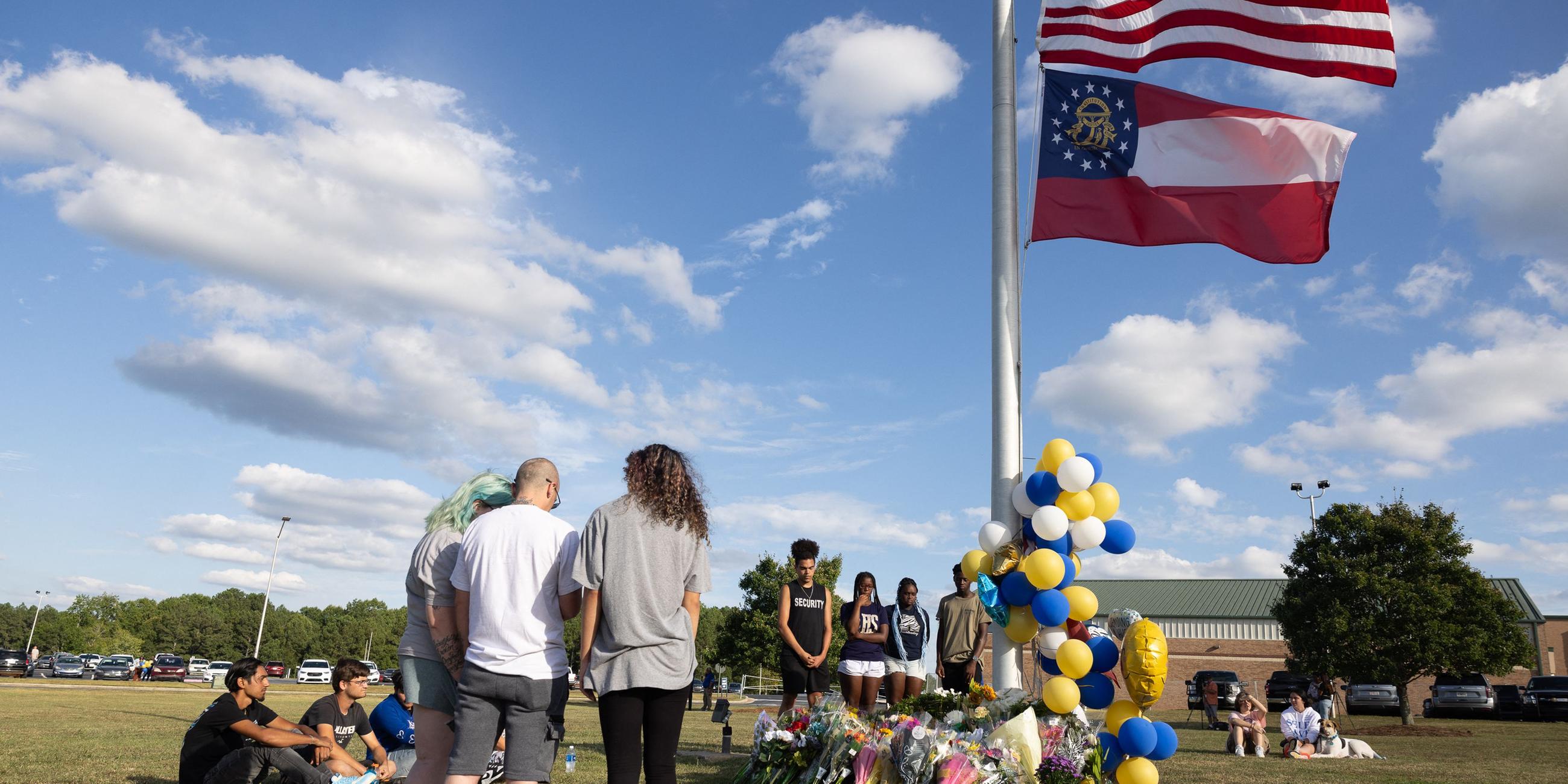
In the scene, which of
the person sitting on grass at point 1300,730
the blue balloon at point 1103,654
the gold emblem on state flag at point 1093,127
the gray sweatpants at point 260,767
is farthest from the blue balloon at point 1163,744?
the person sitting on grass at point 1300,730

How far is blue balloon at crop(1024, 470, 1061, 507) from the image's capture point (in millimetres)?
6246

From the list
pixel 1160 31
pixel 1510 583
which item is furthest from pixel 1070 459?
pixel 1510 583

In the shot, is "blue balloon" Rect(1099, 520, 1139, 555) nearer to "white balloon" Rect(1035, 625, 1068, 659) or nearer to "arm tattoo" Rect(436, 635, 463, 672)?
"white balloon" Rect(1035, 625, 1068, 659)

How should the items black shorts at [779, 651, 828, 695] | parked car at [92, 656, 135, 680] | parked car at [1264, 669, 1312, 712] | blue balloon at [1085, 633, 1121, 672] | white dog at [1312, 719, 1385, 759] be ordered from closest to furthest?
blue balloon at [1085, 633, 1121, 672], black shorts at [779, 651, 828, 695], white dog at [1312, 719, 1385, 759], parked car at [1264, 669, 1312, 712], parked car at [92, 656, 135, 680]

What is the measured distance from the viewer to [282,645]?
93438 mm

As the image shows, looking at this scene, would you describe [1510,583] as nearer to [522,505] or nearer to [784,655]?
[784,655]

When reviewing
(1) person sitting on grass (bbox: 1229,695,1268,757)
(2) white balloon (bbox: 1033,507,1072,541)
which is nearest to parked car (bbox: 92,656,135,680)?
(1) person sitting on grass (bbox: 1229,695,1268,757)

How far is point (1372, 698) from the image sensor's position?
32.9 meters

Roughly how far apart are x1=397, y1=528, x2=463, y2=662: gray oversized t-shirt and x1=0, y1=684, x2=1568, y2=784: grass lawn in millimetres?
3680

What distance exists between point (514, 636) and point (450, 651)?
0.43 metres

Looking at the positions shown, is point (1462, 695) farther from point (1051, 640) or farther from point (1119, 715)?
point (1051, 640)

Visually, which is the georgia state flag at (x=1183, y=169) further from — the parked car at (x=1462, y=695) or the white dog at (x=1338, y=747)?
the parked car at (x=1462, y=695)

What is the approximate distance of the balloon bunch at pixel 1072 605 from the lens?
570cm

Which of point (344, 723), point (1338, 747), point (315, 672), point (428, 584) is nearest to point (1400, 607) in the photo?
point (1338, 747)
